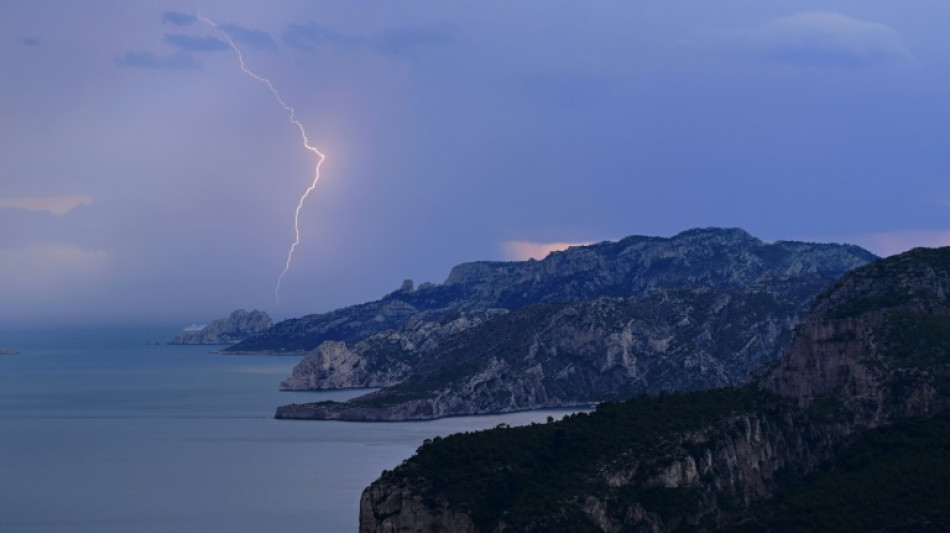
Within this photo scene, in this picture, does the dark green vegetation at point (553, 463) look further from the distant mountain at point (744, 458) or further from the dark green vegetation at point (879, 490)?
the dark green vegetation at point (879, 490)

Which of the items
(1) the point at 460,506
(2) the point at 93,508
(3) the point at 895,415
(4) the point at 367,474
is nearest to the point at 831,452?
(3) the point at 895,415

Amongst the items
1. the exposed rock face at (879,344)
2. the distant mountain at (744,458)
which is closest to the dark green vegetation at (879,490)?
the distant mountain at (744,458)

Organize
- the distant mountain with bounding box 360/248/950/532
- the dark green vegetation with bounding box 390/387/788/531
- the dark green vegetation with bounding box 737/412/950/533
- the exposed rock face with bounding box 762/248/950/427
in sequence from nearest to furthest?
the dark green vegetation with bounding box 737/412/950/533
the distant mountain with bounding box 360/248/950/532
the dark green vegetation with bounding box 390/387/788/531
the exposed rock face with bounding box 762/248/950/427

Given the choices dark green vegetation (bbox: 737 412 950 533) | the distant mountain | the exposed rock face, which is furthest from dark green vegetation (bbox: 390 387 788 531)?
dark green vegetation (bbox: 737 412 950 533)

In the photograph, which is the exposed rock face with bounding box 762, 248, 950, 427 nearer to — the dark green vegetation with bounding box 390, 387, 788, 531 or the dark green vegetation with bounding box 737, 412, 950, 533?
the dark green vegetation with bounding box 390, 387, 788, 531

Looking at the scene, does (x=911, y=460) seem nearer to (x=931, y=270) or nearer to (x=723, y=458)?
(x=723, y=458)

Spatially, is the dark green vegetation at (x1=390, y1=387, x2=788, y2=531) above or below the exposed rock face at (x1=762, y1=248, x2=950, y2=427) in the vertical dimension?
below

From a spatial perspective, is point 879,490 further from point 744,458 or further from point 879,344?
point 879,344
